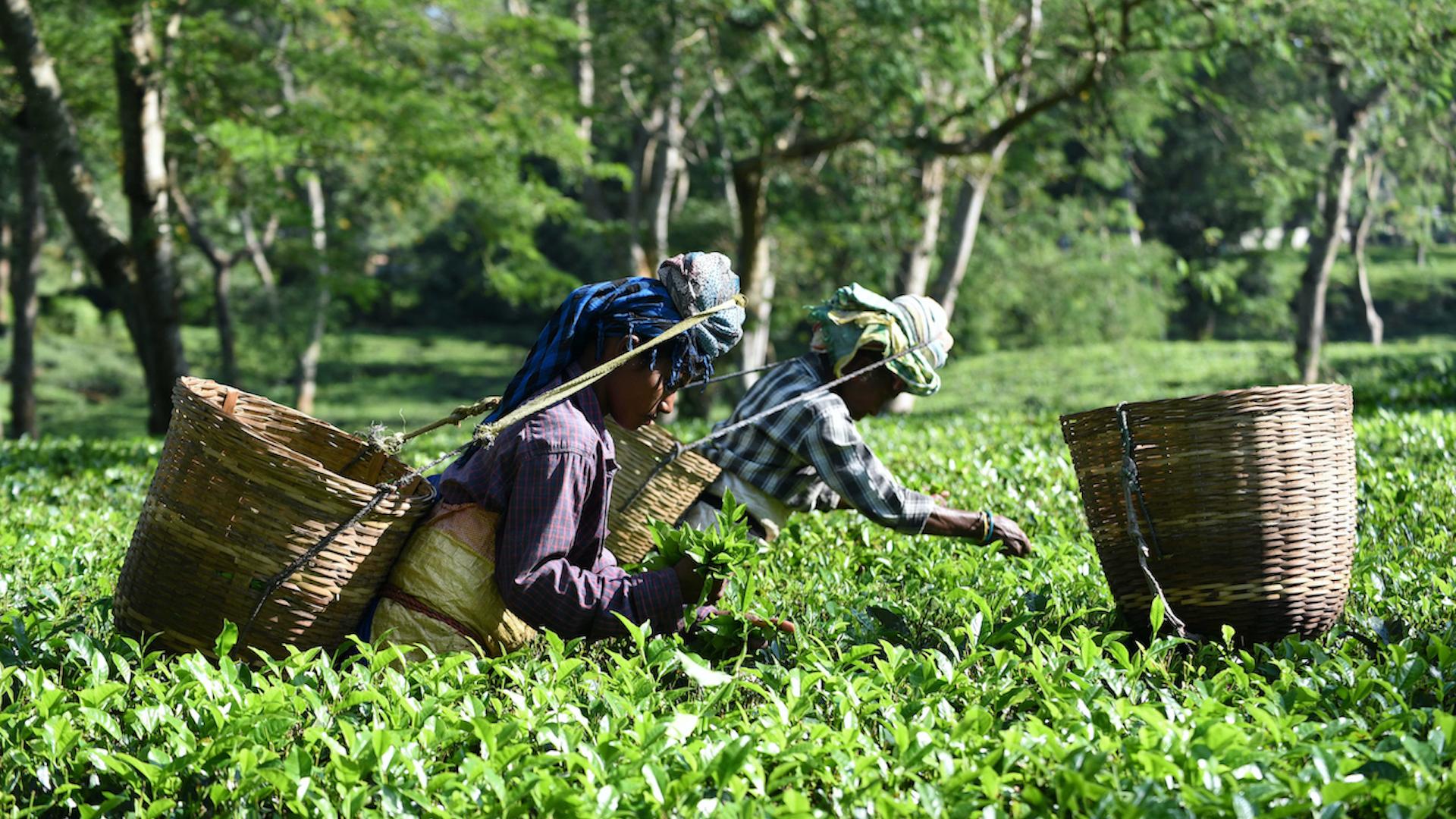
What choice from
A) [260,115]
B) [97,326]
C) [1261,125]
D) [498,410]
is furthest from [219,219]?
[498,410]

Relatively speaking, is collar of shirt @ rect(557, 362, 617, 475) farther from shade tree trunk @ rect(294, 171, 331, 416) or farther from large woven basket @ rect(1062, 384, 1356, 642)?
shade tree trunk @ rect(294, 171, 331, 416)

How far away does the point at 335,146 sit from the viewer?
14.0 metres

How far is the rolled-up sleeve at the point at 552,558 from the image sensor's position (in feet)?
10.3

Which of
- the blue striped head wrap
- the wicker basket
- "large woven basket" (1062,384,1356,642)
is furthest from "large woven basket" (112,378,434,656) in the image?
"large woven basket" (1062,384,1356,642)

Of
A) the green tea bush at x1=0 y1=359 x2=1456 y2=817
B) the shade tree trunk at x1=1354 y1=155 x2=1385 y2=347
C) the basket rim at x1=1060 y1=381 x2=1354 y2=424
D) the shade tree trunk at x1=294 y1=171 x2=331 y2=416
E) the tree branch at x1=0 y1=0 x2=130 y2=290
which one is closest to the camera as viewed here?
the green tea bush at x1=0 y1=359 x2=1456 y2=817

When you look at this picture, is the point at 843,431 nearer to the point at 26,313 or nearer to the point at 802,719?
the point at 802,719

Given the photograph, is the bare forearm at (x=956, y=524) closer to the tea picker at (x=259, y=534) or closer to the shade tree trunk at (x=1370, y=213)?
the tea picker at (x=259, y=534)

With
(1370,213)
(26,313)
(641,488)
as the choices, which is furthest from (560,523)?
(1370,213)

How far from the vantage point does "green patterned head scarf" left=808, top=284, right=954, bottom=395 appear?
4426 millimetres

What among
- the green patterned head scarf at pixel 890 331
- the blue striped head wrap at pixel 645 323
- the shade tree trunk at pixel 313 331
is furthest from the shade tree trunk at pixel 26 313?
the blue striped head wrap at pixel 645 323

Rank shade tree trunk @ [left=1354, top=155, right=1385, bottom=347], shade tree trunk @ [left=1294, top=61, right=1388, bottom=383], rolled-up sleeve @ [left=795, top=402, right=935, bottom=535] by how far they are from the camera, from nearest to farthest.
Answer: rolled-up sleeve @ [left=795, top=402, right=935, bottom=535] → shade tree trunk @ [left=1294, top=61, right=1388, bottom=383] → shade tree trunk @ [left=1354, top=155, right=1385, bottom=347]

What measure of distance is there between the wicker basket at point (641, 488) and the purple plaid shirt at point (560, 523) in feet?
3.51

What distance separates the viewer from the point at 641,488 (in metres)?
4.47

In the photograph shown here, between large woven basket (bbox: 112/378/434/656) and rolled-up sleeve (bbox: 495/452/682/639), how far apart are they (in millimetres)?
255
